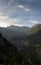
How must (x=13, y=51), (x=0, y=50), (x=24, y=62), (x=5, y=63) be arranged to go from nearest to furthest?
(x=5, y=63) → (x=24, y=62) → (x=0, y=50) → (x=13, y=51)

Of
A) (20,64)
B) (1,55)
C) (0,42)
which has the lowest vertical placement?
(20,64)

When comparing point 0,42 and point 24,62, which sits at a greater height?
point 0,42

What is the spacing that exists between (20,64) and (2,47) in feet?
122

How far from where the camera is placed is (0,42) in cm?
17188

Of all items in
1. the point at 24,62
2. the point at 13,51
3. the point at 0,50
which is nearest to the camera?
the point at 24,62

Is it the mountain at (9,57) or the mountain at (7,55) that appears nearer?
the mountain at (7,55)

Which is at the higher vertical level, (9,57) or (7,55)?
(7,55)

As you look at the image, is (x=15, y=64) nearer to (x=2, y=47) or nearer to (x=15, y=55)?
(x=15, y=55)

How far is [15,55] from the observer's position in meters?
156

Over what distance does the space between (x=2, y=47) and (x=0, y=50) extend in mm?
9084

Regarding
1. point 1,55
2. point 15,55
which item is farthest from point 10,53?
point 1,55

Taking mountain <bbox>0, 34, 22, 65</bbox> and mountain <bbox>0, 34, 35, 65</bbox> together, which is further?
mountain <bbox>0, 34, 35, 65</bbox>

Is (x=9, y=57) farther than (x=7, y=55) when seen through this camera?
No

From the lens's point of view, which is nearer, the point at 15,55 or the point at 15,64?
the point at 15,64
